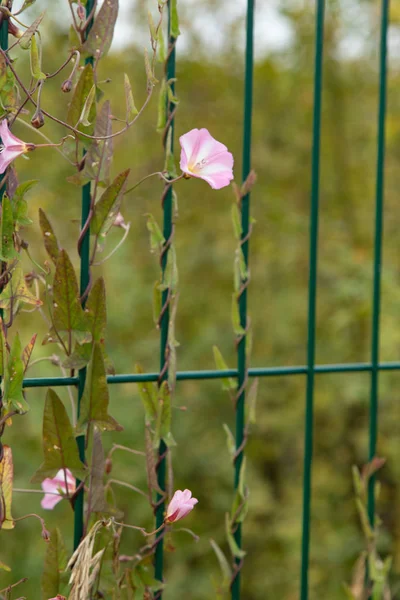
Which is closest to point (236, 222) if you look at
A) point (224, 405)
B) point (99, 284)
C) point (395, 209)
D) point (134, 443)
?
point (99, 284)

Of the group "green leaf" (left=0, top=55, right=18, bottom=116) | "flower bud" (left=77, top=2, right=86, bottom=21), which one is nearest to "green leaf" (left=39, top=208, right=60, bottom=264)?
"green leaf" (left=0, top=55, right=18, bottom=116)

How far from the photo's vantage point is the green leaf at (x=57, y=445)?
77cm

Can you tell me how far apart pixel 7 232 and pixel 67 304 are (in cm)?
11

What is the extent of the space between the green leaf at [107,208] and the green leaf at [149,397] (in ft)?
0.58

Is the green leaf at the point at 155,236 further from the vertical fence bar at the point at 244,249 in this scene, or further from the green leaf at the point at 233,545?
the green leaf at the point at 233,545

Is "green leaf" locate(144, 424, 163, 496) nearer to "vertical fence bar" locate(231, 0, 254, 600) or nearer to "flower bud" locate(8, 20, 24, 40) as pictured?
"vertical fence bar" locate(231, 0, 254, 600)

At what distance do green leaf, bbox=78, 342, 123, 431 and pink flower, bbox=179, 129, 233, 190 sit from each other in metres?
0.23

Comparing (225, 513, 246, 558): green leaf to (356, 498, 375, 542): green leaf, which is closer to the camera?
(225, 513, 246, 558): green leaf

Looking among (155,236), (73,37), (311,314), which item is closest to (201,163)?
(155,236)

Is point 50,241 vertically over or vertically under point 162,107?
under

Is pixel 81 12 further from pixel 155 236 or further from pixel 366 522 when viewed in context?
pixel 366 522

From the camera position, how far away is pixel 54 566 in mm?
797

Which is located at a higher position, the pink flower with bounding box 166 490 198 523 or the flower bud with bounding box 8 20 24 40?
the flower bud with bounding box 8 20 24 40

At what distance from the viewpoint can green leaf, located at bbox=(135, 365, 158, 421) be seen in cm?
85
